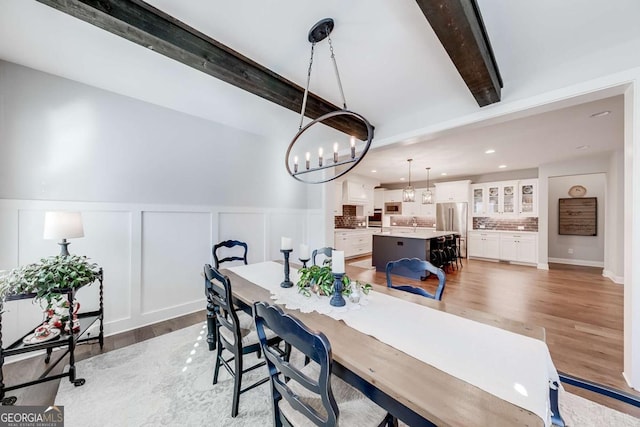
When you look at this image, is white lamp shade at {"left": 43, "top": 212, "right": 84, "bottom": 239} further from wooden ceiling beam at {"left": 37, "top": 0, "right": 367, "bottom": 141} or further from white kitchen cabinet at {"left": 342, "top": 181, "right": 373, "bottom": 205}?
white kitchen cabinet at {"left": 342, "top": 181, "right": 373, "bottom": 205}

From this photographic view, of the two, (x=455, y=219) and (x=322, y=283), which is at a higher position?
(x=455, y=219)

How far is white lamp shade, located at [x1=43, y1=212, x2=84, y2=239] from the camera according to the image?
1.86m

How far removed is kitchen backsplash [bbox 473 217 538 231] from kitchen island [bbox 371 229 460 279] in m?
2.37

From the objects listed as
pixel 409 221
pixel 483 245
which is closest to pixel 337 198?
pixel 409 221

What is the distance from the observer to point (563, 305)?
3375 millimetres

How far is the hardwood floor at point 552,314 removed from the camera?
6.20 feet

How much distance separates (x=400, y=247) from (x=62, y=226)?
5.07m

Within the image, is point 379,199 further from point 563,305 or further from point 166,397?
point 166,397

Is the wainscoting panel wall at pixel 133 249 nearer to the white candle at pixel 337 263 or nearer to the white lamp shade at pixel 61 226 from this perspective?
the white lamp shade at pixel 61 226

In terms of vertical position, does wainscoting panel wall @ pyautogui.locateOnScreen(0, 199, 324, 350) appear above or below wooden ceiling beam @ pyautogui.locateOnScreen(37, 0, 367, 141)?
below

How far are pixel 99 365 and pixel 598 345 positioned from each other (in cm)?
463

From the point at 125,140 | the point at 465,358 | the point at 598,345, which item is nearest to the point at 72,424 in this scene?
the point at 465,358

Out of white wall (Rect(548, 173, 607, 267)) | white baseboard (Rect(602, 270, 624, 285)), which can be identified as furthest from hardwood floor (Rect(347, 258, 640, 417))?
white wall (Rect(548, 173, 607, 267))

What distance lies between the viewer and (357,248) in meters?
7.09
